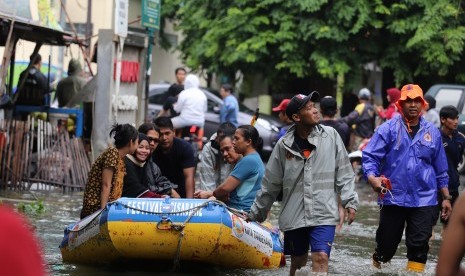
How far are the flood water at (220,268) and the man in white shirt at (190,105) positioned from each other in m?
4.20

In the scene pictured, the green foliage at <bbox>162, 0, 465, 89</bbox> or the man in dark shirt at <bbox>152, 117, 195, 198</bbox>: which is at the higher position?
the green foliage at <bbox>162, 0, 465, 89</bbox>

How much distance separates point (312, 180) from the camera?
8.32 metres

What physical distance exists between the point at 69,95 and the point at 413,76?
11.5 metres

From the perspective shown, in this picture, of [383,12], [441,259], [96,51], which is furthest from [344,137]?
[383,12]

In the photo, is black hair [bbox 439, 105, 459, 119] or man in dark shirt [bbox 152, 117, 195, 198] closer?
man in dark shirt [bbox 152, 117, 195, 198]

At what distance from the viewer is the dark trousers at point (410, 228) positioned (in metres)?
9.27

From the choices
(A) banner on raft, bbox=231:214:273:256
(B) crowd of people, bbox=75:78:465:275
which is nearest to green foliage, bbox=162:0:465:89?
(B) crowd of people, bbox=75:78:465:275

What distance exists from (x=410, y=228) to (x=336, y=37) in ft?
60.5

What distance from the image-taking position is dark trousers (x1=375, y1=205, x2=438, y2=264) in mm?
9273

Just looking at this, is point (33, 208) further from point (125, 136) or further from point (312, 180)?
point (312, 180)

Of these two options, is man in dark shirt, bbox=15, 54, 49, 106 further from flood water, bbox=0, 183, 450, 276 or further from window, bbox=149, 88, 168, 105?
window, bbox=149, 88, 168, 105

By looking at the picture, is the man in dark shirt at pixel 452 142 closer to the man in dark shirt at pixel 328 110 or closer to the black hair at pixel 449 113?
the black hair at pixel 449 113

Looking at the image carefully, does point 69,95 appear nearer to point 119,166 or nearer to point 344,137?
point 344,137

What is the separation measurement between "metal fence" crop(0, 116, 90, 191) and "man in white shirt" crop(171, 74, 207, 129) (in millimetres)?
3398
